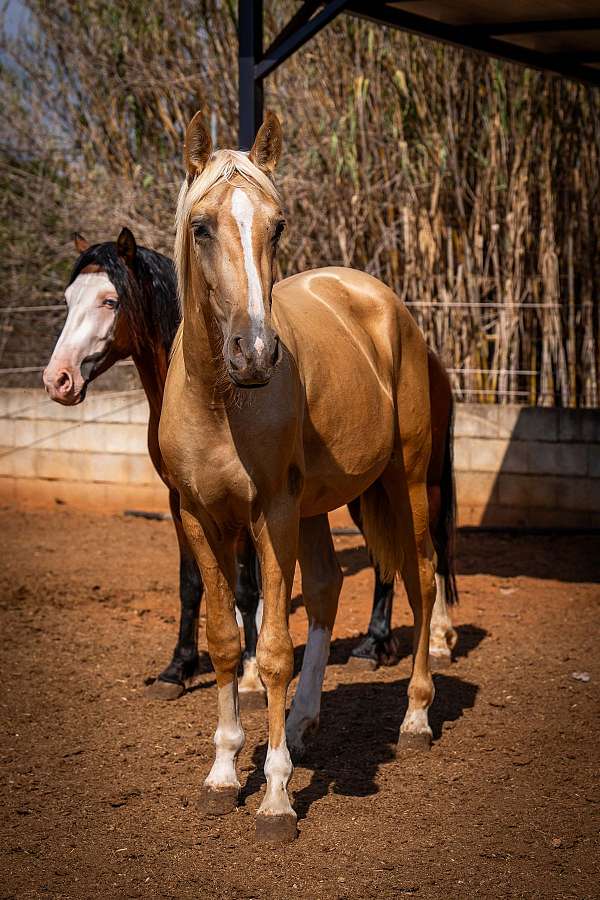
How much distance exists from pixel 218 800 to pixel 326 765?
0.60 m

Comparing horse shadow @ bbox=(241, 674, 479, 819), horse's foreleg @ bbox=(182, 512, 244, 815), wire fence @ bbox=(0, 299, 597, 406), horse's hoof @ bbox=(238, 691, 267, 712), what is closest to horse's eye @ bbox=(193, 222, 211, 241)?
horse's foreleg @ bbox=(182, 512, 244, 815)

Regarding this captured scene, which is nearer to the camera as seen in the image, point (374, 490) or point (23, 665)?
point (374, 490)

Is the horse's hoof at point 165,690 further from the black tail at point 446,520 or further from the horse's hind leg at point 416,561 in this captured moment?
the black tail at point 446,520

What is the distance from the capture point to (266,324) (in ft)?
8.46

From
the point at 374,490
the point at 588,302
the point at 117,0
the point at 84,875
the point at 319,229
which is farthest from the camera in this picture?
the point at 117,0

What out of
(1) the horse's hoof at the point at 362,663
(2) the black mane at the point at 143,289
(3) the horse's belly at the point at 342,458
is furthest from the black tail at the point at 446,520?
(2) the black mane at the point at 143,289

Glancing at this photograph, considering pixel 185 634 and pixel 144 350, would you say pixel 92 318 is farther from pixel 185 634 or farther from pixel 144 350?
pixel 185 634

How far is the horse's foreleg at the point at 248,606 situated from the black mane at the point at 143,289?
1.01 metres

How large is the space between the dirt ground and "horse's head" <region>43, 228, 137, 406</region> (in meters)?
1.44

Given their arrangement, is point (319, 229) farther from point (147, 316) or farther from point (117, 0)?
point (147, 316)

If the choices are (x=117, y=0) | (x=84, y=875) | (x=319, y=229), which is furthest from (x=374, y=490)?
(x=117, y=0)

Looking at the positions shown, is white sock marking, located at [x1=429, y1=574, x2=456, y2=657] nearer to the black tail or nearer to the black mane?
the black tail

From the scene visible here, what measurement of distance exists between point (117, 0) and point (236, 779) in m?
10.2

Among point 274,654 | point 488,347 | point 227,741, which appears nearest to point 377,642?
point 227,741
